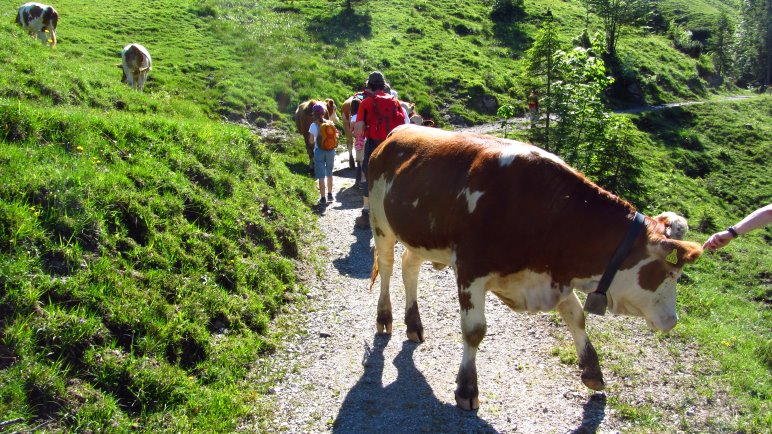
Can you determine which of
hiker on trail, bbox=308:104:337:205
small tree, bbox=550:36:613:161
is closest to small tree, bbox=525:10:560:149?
small tree, bbox=550:36:613:161

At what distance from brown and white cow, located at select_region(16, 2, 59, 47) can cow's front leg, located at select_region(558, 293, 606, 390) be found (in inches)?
830

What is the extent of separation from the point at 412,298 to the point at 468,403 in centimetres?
171

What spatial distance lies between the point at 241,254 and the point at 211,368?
7.94ft

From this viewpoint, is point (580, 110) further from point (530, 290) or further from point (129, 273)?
point (129, 273)

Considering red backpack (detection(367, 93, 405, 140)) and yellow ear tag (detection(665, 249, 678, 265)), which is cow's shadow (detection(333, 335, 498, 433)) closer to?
yellow ear tag (detection(665, 249, 678, 265))

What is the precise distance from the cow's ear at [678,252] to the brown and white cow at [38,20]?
22014mm

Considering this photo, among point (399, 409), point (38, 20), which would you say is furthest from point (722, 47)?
point (399, 409)

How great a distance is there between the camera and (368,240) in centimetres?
1141

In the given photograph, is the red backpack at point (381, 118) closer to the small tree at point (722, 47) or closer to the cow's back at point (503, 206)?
the cow's back at point (503, 206)

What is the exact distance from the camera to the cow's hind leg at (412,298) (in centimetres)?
720

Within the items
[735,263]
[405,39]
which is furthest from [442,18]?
[735,263]

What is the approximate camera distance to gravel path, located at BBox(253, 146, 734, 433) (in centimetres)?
562

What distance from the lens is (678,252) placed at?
481 cm

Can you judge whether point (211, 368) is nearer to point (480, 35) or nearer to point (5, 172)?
point (5, 172)
